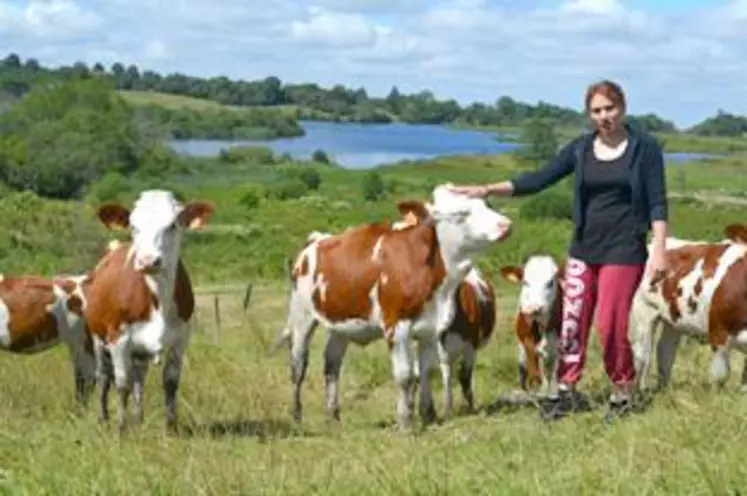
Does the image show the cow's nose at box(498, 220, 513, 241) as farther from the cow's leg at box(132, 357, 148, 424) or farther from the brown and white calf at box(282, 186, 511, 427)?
the cow's leg at box(132, 357, 148, 424)

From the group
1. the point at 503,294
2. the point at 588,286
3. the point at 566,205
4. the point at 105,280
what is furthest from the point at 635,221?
the point at 566,205

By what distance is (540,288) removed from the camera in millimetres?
13109

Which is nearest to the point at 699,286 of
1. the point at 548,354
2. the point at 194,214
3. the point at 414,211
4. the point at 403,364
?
the point at 548,354

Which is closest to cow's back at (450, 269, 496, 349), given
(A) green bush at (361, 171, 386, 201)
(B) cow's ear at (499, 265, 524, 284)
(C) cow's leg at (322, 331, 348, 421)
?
(B) cow's ear at (499, 265, 524, 284)

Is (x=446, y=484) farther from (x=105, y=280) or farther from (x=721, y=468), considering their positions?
(x=105, y=280)

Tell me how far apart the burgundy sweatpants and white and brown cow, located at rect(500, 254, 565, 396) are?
360cm

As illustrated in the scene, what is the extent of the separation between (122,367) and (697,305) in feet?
16.8

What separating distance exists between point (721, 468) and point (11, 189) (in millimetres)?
93039

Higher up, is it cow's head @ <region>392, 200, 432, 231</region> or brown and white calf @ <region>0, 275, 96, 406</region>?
cow's head @ <region>392, 200, 432, 231</region>

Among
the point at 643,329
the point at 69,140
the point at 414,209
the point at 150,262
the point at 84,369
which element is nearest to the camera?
the point at 150,262

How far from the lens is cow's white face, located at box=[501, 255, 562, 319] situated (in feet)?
42.7

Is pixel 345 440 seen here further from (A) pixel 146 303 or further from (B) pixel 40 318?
(B) pixel 40 318

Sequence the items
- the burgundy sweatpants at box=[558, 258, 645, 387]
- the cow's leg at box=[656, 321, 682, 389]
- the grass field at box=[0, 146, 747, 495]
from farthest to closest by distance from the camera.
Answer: the cow's leg at box=[656, 321, 682, 389] → the burgundy sweatpants at box=[558, 258, 645, 387] → the grass field at box=[0, 146, 747, 495]

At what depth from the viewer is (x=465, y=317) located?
13391 millimetres
